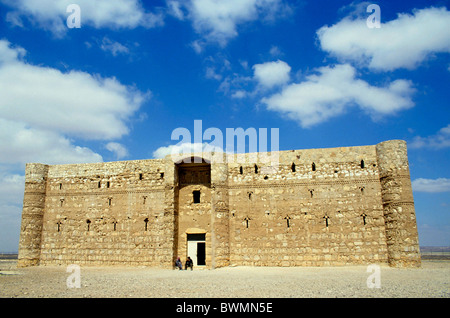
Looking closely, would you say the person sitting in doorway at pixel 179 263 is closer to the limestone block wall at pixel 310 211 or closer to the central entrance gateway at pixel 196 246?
the central entrance gateway at pixel 196 246

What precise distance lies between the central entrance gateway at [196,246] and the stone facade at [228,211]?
6 cm

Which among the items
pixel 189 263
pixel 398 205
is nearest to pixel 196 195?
pixel 189 263

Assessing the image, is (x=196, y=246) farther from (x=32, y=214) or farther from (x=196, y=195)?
(x=32, y=214)

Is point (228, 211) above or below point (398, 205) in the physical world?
below

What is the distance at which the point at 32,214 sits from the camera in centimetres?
2267

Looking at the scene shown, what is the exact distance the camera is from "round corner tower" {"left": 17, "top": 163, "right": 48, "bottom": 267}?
22123 millimetres

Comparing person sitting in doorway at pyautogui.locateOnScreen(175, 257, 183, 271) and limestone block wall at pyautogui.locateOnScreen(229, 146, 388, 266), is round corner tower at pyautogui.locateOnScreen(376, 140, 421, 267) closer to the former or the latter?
limestone block wall at pyautogui.locateOnScreen(229, 146, 388, 266)

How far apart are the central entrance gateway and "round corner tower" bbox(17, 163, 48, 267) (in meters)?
10.5

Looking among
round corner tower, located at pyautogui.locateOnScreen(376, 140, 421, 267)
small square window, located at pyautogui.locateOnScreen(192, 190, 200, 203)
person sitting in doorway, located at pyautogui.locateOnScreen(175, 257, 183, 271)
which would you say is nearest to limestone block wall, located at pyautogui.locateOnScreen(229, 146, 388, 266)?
round corner tower, located at pyautogui.locateOnScreen(376, 140, 421, 267)

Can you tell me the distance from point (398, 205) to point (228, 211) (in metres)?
9.62

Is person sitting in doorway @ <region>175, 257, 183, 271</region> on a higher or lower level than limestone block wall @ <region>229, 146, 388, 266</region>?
lower

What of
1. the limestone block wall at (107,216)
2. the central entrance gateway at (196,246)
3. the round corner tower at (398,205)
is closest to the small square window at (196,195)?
the limestone block wall at (107,216)

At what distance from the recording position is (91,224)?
22125 millimetres
